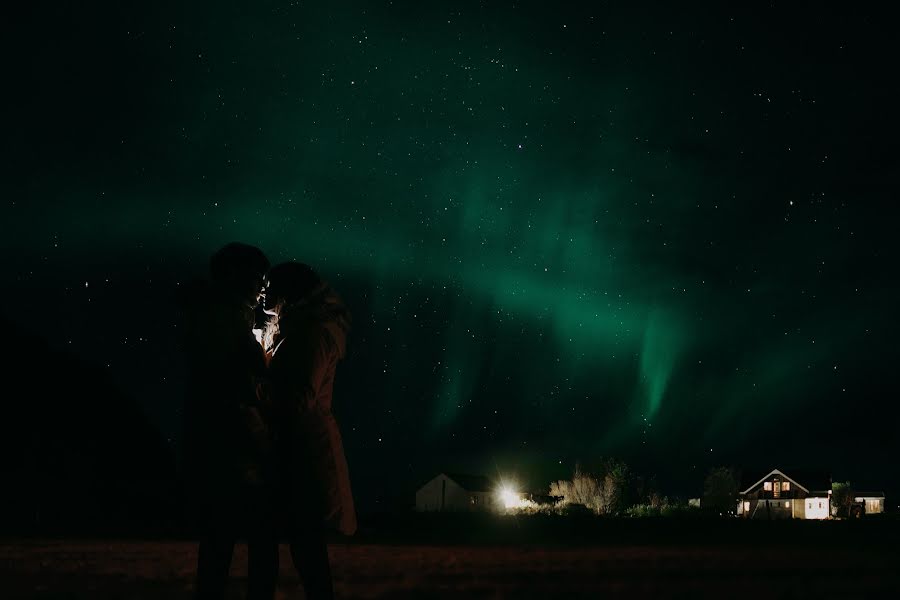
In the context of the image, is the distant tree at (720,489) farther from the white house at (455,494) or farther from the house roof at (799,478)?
the white house at (455,494)

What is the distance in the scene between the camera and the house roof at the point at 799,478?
8138 cm

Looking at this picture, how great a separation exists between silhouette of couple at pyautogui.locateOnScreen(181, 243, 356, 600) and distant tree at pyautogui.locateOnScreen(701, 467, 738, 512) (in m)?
81.2

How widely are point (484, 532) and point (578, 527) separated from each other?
10.5 feet

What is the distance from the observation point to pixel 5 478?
35.1 metres

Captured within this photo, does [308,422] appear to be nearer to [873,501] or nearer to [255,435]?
[255,435]

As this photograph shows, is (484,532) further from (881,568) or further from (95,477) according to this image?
(881,568)

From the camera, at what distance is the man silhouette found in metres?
3.87

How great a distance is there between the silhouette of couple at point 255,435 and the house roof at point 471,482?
81.4m

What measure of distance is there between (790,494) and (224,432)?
85283mm

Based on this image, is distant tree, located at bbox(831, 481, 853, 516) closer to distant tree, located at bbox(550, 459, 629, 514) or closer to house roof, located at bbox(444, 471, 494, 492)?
distant tree, located at bbox(550, 459, 629, 514)

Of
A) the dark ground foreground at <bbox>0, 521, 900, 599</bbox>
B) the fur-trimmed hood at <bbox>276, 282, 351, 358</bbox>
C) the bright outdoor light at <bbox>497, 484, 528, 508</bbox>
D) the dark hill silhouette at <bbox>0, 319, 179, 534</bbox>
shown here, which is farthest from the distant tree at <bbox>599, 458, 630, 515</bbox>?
the fur-trimmed hood at <bbox>276, 282, 351, 358</bbox>

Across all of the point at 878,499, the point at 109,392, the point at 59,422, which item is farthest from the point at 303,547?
the point at 878,499

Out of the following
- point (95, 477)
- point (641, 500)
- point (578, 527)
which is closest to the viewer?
point (578, 527)

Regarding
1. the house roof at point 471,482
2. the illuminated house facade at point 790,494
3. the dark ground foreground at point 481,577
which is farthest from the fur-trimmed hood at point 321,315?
the house roof at point 471,482
